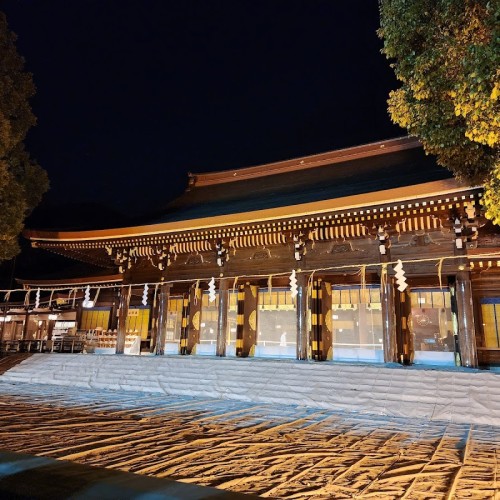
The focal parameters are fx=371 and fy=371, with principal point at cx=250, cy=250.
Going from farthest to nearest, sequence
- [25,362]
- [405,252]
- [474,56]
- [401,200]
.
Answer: [25,362] → [405,252] → [401,200] → [474,56]

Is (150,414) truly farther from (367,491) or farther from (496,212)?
(496,212)

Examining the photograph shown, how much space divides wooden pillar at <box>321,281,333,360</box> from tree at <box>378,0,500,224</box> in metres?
6.48

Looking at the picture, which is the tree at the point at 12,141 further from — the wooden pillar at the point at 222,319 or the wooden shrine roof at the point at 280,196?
the wooden pillar at the point at 222,319

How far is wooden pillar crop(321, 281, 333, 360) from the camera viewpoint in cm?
1214

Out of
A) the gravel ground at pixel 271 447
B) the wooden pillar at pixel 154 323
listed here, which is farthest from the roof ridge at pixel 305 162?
the gravel ground at pixel 271 447

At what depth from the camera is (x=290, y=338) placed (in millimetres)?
15531

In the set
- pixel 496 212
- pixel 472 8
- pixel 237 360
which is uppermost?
pixel 472 8


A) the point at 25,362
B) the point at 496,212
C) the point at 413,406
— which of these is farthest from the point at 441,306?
the point at 25,362

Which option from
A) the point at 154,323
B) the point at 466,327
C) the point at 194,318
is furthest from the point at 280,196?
the point at 154,323

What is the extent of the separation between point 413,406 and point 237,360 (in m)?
4.97

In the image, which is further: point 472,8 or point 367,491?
point 472,8

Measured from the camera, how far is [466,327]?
8.95 meters

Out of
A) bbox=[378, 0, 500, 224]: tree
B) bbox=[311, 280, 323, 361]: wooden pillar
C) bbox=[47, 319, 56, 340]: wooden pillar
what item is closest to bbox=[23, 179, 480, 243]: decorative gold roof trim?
bbox=[378, 0, 500, 224]: tree

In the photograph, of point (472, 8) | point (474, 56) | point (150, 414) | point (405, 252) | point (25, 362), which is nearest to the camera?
point (474, 56)
